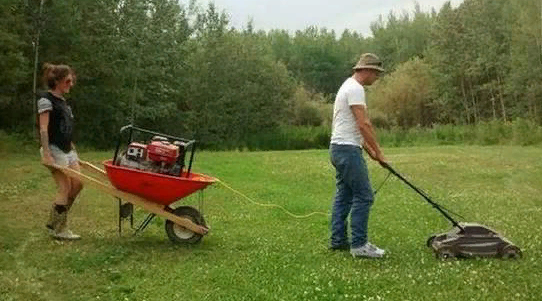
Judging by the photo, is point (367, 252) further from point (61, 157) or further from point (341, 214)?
point (61, 157)

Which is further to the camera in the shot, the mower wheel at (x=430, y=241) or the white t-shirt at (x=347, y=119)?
the mower wheel at (x=430, y=241)

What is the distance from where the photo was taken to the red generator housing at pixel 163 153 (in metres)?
9.03

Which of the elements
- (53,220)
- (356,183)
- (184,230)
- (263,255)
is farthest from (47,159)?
(356,183)

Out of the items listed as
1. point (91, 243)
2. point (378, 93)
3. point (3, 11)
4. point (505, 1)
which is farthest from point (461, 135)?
point (91, 243)

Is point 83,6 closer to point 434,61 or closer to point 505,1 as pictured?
point 434,61

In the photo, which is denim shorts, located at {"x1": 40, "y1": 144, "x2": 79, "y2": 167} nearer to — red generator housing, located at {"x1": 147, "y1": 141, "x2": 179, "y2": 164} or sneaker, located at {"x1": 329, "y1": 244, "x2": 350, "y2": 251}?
red generator housing, located at {"x1": 147, "y1": 141, "x2": 179, "y2": 164}

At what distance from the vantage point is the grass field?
6996 millimetres

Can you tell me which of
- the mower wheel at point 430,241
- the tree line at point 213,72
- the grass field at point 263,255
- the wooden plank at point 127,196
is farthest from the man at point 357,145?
the tree line at point 213,72

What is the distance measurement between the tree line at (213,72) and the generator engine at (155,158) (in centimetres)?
1817

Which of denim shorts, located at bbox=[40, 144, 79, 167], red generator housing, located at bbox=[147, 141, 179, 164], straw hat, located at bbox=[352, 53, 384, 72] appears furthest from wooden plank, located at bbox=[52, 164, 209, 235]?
straw hat, located at bbox=[352, 53, 384, 72]

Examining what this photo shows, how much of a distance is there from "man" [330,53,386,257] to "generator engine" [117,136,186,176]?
6.90ft

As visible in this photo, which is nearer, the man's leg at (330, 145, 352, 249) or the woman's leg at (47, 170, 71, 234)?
the man's leg at (330, 145, 352, 249)

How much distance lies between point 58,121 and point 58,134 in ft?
0.59

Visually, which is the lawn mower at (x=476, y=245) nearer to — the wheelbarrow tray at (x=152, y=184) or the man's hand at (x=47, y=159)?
the wheelbarrow tray at (x=152, y=184)
